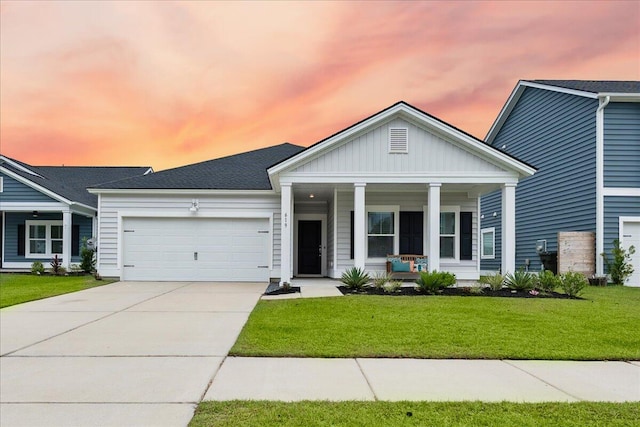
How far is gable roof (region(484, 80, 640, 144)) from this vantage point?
45.8 feet

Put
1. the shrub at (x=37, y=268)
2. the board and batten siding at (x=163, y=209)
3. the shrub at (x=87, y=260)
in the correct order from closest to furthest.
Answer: the board and batten siding at (x=163, y=209)
the shrub at (x=37, y=268)
the shrub at (x=87, y=260)

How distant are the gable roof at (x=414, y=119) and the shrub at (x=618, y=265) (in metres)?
4.11

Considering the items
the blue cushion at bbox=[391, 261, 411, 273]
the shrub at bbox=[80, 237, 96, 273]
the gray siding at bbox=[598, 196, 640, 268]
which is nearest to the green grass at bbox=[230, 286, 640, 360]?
the blue cushion at bbox=[391, 261, 411, 273]

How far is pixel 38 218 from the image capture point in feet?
65.8

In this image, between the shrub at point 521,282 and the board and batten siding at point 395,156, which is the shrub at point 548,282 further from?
the board and batten siding at point 395,156

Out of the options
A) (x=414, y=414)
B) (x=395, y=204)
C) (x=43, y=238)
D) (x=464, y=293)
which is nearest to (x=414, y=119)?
(x=395, y=204)

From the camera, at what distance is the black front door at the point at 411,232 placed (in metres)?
14.5

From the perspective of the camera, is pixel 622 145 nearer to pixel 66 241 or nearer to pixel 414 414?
pixel 414 414

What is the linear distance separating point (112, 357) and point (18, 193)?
1693 cm

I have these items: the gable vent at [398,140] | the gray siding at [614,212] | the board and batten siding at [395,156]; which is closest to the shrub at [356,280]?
the board and batten siding at [395,156]

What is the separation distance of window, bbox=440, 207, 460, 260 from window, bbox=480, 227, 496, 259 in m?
7.56

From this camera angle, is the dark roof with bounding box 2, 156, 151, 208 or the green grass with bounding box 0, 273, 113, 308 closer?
the green grass with bounding box 0, 273, 113, 308

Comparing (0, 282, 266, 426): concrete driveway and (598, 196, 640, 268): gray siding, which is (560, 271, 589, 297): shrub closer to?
(598, 196, 640, 268): gray siding

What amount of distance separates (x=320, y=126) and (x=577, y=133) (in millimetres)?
12033
